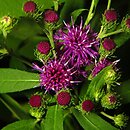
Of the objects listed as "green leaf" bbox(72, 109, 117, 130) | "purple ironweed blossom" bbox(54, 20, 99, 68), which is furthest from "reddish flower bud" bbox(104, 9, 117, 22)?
"green leaf" bbox(72, 109, 117, 130)

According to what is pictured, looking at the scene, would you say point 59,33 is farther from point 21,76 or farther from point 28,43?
point 28,43

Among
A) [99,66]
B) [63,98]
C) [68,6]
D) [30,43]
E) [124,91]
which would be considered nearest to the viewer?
[63,98]

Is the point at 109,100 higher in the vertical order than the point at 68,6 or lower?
lower

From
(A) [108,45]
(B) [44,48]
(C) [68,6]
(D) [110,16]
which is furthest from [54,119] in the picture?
(C) [68,6]

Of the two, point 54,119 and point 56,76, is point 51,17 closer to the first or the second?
point 56,76

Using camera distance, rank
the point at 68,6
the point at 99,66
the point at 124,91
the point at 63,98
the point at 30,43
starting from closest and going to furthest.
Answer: the point at 63,98 → the point at 99,66 → the point at 124,91 → the point at 68,6 → the point at 30,43

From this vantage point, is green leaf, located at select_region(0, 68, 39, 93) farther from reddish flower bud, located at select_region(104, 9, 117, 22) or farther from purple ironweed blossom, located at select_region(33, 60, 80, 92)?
reddish flower bud, located at select_region(104, 9, 117, 22)
